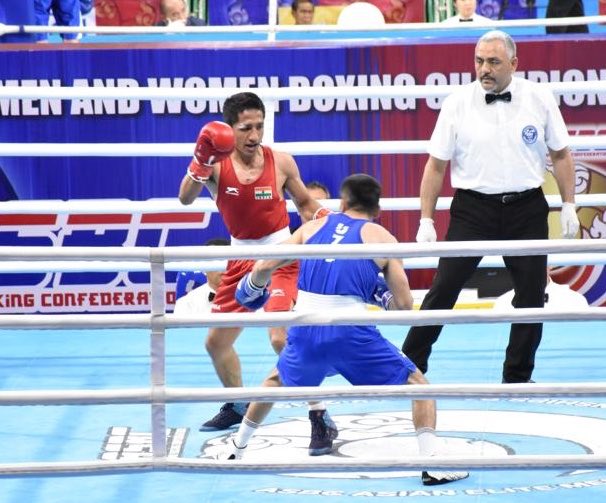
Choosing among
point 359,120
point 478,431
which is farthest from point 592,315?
point 359,120

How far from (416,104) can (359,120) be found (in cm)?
36

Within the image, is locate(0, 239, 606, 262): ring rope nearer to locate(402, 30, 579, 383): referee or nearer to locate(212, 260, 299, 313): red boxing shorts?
locate(212, 260, 299, 313): red boxing shorts

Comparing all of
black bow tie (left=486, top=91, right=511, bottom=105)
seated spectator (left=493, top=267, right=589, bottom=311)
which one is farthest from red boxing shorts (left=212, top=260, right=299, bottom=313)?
seated spectator (left=493, top=267, right=589, bottom=311)

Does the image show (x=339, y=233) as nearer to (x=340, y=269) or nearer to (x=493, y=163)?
(x=340, y=269)

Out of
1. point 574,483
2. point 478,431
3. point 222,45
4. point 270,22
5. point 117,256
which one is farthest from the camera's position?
point 270,22

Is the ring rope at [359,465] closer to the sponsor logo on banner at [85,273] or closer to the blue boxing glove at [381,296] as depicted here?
the blue boxing glove at [381,296]

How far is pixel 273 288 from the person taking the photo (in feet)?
20.7

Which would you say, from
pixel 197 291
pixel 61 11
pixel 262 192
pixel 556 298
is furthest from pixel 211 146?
pixel 61 11

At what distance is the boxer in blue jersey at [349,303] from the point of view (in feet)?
17.8

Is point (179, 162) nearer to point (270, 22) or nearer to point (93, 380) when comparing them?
point (93, 380)

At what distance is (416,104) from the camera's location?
8.72m

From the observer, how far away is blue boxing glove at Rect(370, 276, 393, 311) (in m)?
5.60

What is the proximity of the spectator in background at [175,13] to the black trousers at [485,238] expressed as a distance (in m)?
5.66

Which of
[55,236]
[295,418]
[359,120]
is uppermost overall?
[359,120]
